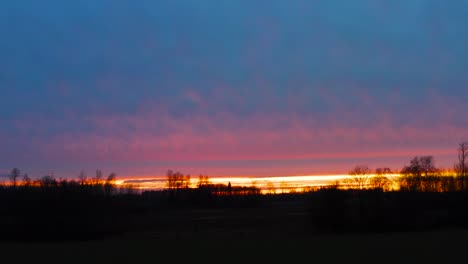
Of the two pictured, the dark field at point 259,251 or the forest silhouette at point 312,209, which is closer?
the dark field at point 259,251

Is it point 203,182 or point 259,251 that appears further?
point 203,182

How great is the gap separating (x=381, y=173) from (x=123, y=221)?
2994 centimetres

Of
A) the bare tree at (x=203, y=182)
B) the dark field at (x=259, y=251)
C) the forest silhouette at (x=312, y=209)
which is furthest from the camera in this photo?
the bare tree at (x=203, y=182)

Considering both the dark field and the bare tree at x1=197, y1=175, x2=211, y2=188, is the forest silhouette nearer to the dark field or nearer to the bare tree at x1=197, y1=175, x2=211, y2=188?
the dark field

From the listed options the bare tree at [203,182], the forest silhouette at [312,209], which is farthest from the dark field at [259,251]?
the bare tree at [203,182]

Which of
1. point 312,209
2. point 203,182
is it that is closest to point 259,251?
point 312,209

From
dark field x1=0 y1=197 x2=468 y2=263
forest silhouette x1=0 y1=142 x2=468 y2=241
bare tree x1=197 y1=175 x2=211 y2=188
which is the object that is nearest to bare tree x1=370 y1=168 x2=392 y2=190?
forest silhouette x1=0 y1=142 x2=468 y2=241

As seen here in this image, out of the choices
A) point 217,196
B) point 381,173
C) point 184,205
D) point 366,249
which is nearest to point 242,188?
point 217,196

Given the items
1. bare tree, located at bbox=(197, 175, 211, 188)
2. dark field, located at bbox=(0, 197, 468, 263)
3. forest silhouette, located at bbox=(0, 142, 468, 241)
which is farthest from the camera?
bare tree, located at bbox=(197, 175, 211, 188)

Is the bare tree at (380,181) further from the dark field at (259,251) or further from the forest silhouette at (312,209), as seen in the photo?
the dark field at (259,251)

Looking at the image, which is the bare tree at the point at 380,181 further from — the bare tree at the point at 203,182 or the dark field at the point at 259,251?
the bare tree at the point at 203,182

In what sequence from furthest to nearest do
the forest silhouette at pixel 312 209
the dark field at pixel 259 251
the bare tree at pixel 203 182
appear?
the bare tree at pixel 203 182 < the forest silhouette at pixel 312 209 < the dark field at pixel 259 251

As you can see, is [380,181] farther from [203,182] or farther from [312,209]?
[203,182]

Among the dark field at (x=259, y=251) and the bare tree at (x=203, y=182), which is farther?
the bare tree at (x=203, y=182)
